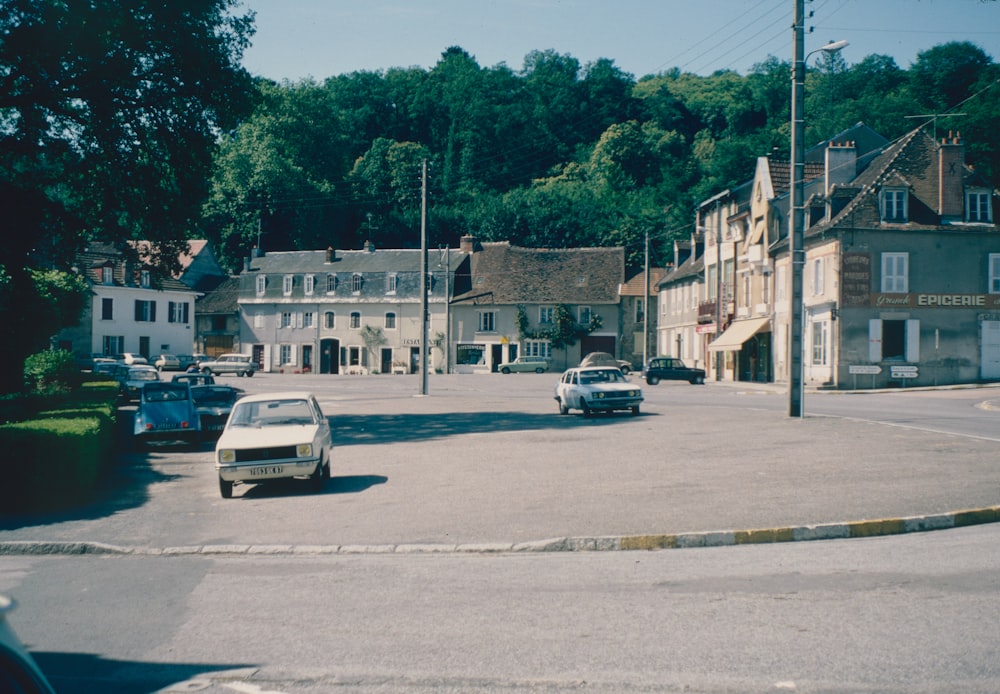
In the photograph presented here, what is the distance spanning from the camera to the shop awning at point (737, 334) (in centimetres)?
5093

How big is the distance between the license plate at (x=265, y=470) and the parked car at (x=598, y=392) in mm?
14526

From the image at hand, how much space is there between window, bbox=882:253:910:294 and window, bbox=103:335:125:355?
59.5 metres

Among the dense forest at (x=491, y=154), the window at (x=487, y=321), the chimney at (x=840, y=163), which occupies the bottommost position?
the window at (x=487, y=321)

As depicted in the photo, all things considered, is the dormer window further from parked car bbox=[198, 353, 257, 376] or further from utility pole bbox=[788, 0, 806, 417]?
parked car bbox=[198, 353, 257, 376]

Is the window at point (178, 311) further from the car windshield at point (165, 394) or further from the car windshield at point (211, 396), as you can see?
the car windshield at point (165, 394)

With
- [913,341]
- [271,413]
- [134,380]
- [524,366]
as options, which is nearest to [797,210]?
[271,413]

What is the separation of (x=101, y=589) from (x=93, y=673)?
278 cm

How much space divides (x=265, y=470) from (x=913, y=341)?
3559 centimetres

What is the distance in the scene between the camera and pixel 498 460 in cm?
1794

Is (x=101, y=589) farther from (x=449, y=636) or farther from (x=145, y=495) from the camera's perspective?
(x=145, y=495)

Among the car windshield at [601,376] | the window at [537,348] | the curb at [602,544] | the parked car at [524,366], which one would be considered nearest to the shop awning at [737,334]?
the parked car at [524,366]

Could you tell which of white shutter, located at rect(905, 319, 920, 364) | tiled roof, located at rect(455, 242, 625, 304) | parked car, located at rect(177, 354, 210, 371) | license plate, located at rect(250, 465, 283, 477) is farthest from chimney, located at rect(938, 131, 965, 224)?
parked car, located at rect(177, 354, 210, 371)

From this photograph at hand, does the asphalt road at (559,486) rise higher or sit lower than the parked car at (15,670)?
lower

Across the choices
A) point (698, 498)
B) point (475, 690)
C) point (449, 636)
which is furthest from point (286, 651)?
point (698, 498)
